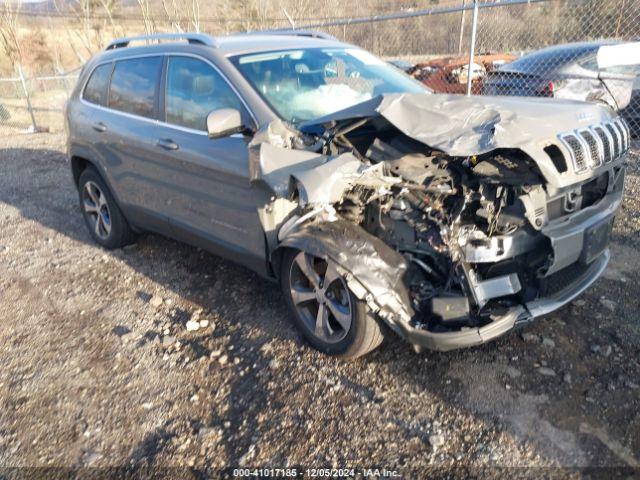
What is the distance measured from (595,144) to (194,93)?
8.91ft

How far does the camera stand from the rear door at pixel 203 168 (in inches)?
138

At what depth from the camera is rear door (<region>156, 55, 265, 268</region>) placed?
11.5 feet

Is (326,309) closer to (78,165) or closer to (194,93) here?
(194,93)

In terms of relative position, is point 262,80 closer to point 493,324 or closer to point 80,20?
point 493,324

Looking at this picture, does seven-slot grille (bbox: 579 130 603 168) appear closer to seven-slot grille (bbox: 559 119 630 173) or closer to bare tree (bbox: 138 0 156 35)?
seven-slot grille (bbox: 559 119 630 173)

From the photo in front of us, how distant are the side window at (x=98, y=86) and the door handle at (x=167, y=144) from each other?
4.10ft

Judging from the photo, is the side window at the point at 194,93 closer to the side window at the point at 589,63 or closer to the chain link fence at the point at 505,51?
the chain link fence at the point at 505,51

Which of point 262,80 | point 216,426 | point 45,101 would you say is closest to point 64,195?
point 262,80

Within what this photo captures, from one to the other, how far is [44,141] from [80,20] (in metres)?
15.5

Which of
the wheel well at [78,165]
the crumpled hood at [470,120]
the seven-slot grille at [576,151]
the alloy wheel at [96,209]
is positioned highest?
the crumpled hood at [470,120]

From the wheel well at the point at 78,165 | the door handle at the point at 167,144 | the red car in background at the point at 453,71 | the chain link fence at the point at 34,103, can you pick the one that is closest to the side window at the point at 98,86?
the wheel well at the point at 78,165

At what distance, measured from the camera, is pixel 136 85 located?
14.8 feet

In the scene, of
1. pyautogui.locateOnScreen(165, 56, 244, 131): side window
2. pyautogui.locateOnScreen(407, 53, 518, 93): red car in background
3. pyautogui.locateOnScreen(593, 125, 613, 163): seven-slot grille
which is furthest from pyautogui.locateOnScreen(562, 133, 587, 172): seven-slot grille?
pyautogui.locateOnScreen(407, 53, 518, 93): red car in background

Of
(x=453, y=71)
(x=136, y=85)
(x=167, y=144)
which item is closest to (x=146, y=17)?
(x=453, y=71)
